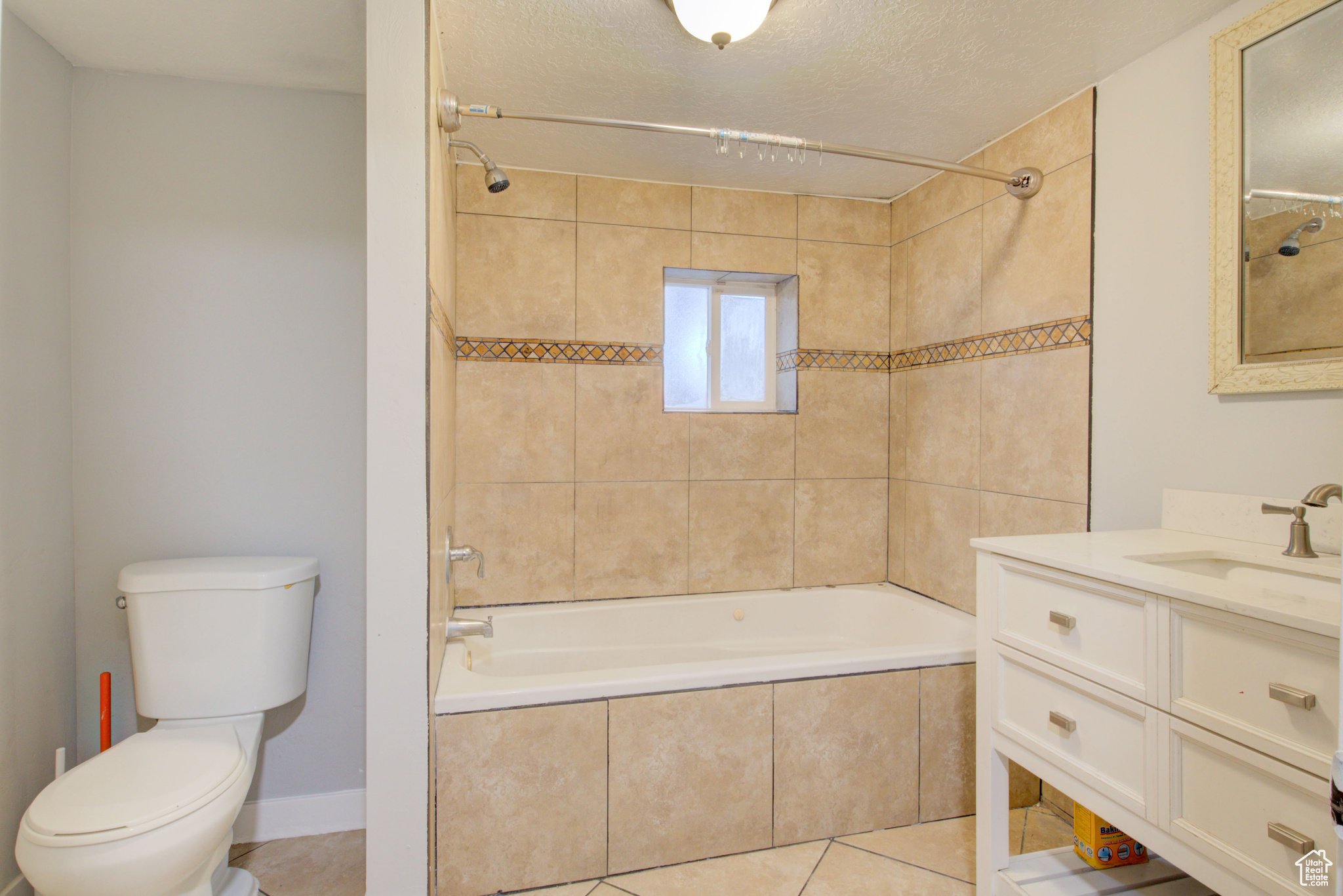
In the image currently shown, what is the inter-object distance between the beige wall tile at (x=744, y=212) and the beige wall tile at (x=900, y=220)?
44 centimetres

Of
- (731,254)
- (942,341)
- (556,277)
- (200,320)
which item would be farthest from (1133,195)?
(200,320)

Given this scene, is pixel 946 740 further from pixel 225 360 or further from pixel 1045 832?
pixel 225 360

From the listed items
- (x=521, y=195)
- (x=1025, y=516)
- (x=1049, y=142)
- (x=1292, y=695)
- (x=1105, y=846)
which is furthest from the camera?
(x=521, y=195)

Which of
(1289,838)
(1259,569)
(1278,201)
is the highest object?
(1278,201)

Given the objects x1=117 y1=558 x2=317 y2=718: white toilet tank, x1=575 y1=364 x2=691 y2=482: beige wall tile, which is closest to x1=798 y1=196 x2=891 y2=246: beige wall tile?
x1=575 y1=364 x2=691 y2=482: beige wall tile

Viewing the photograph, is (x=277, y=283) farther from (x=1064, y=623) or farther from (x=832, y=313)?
(x=1064, y=623)

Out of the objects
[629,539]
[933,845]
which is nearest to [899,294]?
[629,539]

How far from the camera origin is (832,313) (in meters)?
2.71

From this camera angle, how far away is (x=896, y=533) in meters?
2.76

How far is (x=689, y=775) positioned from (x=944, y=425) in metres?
1.55

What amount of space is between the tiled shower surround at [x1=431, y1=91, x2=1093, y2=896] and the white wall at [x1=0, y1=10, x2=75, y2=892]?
0.98m

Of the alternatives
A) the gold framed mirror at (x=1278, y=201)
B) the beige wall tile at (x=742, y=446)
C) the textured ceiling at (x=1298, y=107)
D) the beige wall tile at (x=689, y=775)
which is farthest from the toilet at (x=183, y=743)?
the textured ceiling at (x=1298, y=107)

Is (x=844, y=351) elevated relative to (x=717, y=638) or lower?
elevated

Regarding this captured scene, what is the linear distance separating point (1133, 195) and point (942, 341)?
31.7 inches
